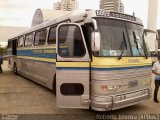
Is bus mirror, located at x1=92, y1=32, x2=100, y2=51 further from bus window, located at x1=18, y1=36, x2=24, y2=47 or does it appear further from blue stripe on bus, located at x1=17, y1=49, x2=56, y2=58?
bus window, located at x1=18, y1=36, x2=24, y2=47

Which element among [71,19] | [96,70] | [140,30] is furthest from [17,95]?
[140,30]

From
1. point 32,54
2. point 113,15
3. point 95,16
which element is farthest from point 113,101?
point 32,54

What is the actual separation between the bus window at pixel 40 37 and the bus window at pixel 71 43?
3501 mm


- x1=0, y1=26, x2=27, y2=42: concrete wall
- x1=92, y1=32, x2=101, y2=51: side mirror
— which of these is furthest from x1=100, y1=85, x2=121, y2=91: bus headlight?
x1=0, y1=26, x2=27, y2=42: concrete wall

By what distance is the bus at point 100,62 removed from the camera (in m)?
6.42

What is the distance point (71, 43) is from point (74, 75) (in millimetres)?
913

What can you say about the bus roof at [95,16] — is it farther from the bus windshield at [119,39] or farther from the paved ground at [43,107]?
the paved ground at [43,107]

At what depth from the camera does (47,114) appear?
7.30 m

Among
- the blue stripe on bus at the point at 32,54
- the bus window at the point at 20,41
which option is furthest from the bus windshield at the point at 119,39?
the bus window at the point at 20,41

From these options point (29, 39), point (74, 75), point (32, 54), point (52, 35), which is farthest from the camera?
point (29, 39)

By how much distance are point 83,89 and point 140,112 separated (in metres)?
2.13

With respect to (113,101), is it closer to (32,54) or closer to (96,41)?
(96,41)

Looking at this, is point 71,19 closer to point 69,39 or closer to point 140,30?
point 69,39

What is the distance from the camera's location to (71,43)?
696 cm
